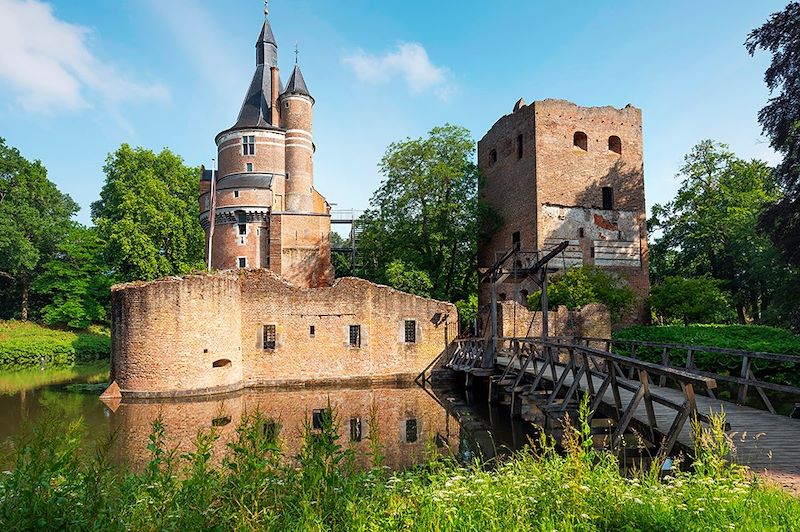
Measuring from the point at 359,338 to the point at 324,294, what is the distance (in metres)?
2.08

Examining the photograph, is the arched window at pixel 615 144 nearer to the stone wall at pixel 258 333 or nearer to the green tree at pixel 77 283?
the stone wall at pixel 258 333

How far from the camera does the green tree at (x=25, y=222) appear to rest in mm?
31844

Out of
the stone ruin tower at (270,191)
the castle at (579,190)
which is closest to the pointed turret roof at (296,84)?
the stone ruin tower at (270,191)

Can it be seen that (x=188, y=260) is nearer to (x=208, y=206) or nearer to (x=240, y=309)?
(x=208, y=206)

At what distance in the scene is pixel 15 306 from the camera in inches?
1425

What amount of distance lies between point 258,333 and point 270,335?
17.2 inches

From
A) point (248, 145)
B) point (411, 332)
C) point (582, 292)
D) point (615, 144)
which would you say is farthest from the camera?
point (248, 145)

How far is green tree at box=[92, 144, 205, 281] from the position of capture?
31.1 metres

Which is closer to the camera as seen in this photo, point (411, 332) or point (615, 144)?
point (411, 332)

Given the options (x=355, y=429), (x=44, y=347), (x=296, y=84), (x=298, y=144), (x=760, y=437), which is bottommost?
(x=355, y=429)

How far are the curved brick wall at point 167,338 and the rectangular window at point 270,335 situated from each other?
74.6 inches

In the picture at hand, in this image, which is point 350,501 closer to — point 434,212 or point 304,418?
point 304,418

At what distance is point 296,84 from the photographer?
1303 inches

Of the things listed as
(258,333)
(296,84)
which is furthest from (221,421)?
(296,84)
